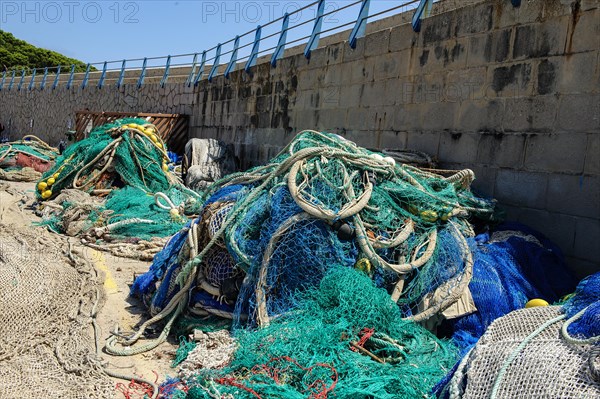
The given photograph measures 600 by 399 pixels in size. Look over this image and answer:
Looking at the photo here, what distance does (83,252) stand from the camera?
6203 millimetres

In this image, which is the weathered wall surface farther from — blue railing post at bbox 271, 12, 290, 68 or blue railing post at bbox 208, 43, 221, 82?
blue railing post at bbox 208, 43, 221, 82

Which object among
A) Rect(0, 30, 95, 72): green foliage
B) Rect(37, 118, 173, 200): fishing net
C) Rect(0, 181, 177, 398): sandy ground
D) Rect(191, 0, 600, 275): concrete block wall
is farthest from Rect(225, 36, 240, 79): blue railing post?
Rect(0, 30, 95, 72): green foliage

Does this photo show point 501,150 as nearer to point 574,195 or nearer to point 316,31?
point 574,195

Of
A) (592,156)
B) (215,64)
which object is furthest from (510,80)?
(215,64)

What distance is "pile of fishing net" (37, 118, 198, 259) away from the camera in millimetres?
7227

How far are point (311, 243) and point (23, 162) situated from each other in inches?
473

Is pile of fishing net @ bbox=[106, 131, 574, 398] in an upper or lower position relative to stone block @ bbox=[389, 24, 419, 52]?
lower

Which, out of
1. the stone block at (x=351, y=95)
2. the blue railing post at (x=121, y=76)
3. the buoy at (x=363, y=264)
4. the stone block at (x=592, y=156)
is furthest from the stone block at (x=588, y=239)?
the blue railing post at (x=121, y=76)

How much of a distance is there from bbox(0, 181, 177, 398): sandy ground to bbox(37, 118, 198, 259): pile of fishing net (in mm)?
436

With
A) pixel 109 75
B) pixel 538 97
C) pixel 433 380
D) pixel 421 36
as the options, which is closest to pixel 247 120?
pixel 421 36

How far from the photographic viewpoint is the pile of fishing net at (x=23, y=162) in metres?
12.8

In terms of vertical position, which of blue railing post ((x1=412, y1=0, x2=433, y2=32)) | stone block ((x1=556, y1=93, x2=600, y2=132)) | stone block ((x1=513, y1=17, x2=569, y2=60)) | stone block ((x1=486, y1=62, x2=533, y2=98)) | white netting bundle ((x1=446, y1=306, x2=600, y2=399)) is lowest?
white netting bundle ((x1=446, y1=306, x2=600, y2=399))

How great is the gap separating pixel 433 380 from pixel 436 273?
3.65ft

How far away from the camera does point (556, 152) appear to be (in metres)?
4.82
